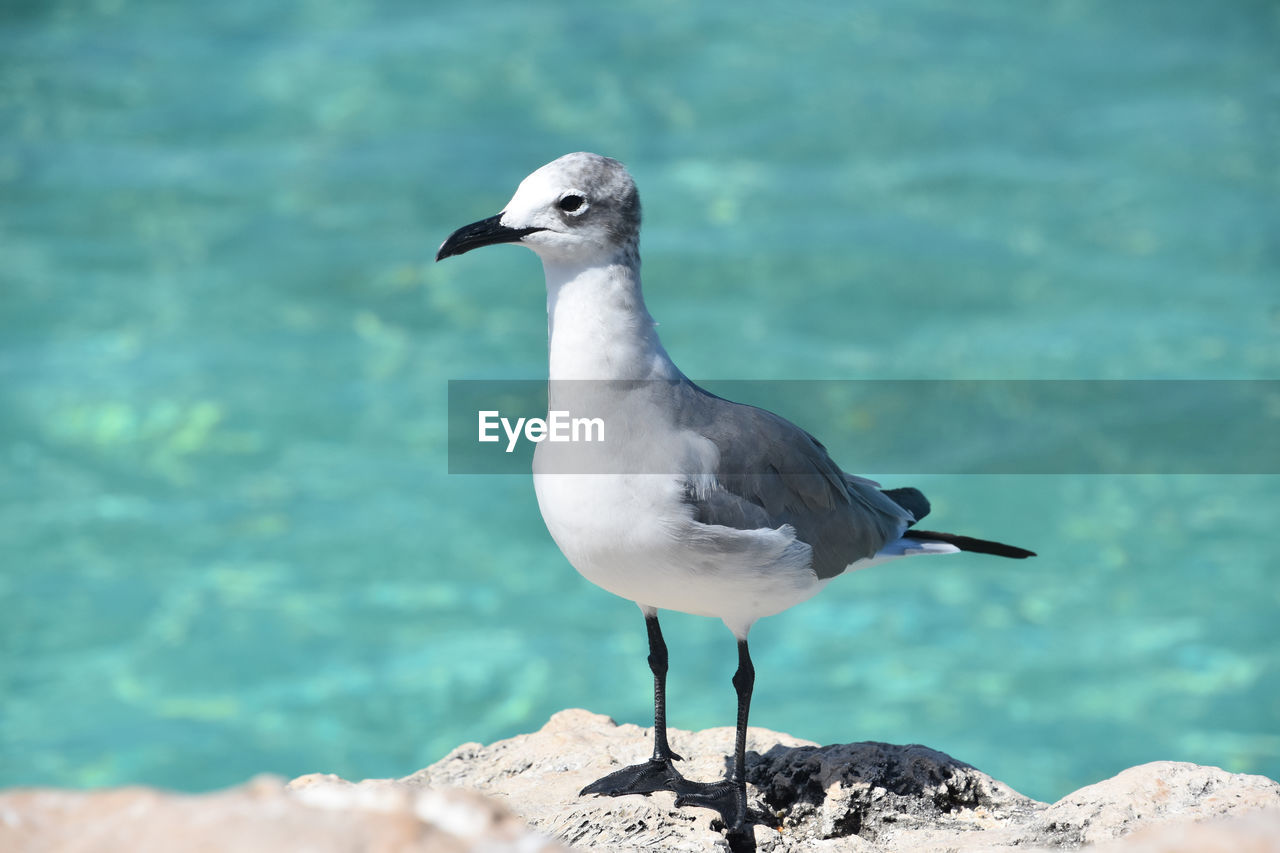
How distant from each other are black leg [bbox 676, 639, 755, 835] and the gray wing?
12.5 inches

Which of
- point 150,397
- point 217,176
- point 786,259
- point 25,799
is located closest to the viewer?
point 25,799

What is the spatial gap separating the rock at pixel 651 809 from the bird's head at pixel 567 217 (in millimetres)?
1168

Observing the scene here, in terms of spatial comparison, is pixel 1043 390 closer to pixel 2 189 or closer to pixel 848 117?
pixel 848 117

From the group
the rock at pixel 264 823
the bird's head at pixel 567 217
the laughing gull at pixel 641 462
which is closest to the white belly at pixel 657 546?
the laughing gull at pixel 641 462

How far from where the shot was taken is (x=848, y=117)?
979cm

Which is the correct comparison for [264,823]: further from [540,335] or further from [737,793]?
[540,335]

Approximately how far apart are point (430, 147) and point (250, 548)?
388cm

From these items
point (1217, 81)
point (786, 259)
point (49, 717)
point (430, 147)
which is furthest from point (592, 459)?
point (1217, 81)

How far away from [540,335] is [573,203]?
16.6 feet

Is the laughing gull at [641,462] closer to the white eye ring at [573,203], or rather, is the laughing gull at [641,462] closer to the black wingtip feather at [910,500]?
the white eye ring at [573,203]

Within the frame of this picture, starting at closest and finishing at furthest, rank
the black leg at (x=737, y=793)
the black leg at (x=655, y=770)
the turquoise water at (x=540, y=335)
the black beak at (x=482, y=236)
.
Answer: the black beak at (x=482, y=236) → the black leg at (x=737, y=793) → the black leg at (x=655, y=770) → the turquoise water at (x=540, y=335)

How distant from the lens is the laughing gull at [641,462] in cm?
279

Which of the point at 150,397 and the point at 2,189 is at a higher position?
the point at 2,189

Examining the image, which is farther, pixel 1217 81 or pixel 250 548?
pixel 1217 81
